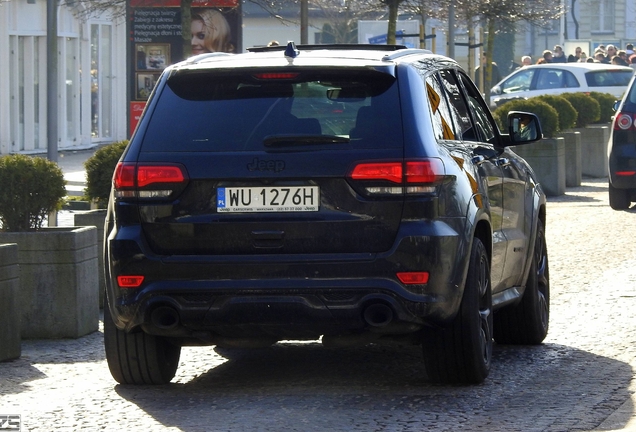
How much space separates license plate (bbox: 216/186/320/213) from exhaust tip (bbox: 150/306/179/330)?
512 millimetres

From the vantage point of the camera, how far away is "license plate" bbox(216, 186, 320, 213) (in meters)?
6.54

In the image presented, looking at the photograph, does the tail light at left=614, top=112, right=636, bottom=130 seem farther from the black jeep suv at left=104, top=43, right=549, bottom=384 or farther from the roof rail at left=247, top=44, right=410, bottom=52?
the black jeep suv at left=104, top=43, right=549, bottom=384

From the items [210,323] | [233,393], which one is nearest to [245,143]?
[210,323]

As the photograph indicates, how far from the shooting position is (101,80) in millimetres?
35781

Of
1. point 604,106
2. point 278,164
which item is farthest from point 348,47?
point 604,106

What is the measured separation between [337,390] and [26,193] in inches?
130

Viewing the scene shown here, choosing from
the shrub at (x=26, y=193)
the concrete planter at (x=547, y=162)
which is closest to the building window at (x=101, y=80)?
the concrete planter at (x=547, y=162)

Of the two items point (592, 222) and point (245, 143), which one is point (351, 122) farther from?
point (592, 222)

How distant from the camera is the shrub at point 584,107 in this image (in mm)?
24734

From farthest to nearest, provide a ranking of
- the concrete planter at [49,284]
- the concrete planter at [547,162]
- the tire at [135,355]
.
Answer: the concrete planter at [547,162] → the concrete planter at [49,284] → the tire at [135,355]

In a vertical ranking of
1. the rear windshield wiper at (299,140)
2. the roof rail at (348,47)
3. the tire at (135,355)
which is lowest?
the tire at (135,355)

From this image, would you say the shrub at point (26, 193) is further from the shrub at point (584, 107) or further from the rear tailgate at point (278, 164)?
the shrub at point (584, 107)

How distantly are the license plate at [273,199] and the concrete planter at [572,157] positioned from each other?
15.6m

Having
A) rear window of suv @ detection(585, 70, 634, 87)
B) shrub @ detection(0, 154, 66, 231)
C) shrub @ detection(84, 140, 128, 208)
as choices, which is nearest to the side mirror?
shrub @ detection(0, 154, 66, 231)
